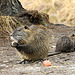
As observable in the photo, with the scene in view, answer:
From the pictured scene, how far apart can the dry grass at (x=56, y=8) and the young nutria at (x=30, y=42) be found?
12411mm

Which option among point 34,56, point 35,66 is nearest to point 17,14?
point 34,56

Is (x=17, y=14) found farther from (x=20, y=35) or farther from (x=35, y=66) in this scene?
(x=35, y=66)

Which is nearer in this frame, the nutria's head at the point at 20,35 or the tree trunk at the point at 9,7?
the nutria's head at the point at 20,35

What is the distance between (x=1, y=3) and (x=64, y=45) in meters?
4.14

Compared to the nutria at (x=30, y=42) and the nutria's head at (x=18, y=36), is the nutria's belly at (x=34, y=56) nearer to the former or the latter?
the nutria at (x=30, y=42)

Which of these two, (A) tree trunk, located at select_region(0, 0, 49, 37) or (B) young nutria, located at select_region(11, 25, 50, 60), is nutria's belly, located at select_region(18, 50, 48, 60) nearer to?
(B) young nutria, located at select_region(11, 25, 50, 60)

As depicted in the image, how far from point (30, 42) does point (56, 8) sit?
1414 cm

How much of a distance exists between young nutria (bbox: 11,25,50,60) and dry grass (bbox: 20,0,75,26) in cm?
1241

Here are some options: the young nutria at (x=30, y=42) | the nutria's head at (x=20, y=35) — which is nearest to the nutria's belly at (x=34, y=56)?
the young nutria at (x=30, y=42)

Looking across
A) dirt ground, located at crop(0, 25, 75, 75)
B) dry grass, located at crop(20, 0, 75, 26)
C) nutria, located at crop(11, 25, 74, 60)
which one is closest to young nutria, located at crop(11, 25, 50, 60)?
nutria, located at crop(11, 25, 74, 60)

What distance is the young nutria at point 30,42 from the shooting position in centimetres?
288

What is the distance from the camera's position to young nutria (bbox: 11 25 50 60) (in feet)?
9.44

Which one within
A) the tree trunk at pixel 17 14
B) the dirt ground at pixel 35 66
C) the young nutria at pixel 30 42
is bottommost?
the dirt ground at pixel 35 66

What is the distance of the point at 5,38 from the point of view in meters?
5.94
